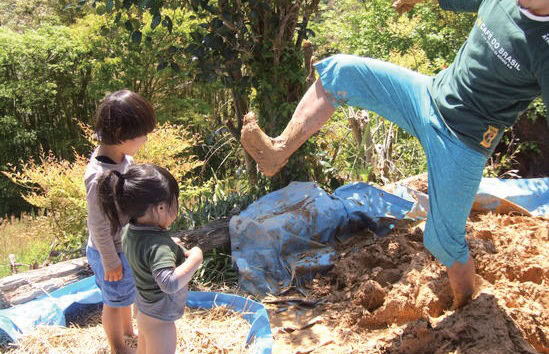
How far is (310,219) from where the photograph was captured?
3932 millimetres

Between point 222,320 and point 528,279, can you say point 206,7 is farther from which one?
point 528,279

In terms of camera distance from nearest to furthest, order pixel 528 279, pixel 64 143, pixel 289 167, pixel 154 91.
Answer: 1. pixel 528 279
2. pixel 289 167
3. pixel 154 91
4. pixel 64 143

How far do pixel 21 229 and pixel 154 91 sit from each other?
8.40ft

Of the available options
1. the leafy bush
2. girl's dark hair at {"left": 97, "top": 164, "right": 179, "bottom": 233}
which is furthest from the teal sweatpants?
the leafy bush

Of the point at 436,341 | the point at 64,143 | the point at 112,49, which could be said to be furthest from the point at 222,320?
the point at 64,143

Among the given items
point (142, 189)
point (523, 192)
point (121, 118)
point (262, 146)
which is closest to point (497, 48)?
point (262, 146)

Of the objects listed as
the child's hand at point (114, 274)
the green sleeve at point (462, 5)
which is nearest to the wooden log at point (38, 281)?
the child's hand at point (114, 274)

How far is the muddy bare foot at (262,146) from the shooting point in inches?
116

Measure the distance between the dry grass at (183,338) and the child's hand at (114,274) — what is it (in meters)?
0.60

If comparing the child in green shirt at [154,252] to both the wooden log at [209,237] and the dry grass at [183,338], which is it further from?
the wooden log at [209,237]

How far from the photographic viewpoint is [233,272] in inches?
155

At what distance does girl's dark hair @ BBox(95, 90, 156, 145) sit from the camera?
8.05ft

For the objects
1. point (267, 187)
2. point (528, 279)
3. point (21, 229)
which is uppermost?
point (528, 279)

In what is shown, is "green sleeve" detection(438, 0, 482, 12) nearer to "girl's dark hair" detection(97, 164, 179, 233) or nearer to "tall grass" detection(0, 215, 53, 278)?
"girl's dark hair" detection(97, 164, 179, 233)
